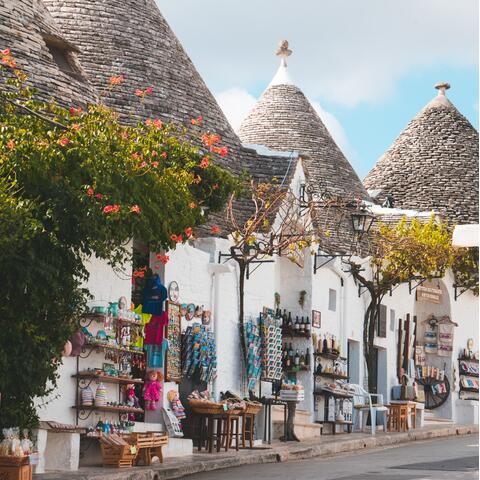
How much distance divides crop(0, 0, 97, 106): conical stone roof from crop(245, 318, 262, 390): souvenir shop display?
208 inches

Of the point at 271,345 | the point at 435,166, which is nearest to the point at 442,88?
the point at 435,166

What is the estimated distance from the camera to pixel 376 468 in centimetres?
1608

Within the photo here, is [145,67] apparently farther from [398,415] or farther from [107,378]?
[398,415]

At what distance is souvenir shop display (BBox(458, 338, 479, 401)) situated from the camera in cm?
3459

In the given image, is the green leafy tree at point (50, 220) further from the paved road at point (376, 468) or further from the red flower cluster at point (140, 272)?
the paved road at point (376, 468)

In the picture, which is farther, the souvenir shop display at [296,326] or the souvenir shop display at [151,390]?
the souvenir shop display at [296,326]

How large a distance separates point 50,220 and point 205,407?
5.51 metres

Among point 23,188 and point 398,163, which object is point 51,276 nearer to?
point 23,188

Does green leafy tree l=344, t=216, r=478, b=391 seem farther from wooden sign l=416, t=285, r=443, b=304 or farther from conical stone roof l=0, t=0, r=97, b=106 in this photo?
conical stone roof l=0, t=0, r=97, b=106

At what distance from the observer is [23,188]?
1401 cm

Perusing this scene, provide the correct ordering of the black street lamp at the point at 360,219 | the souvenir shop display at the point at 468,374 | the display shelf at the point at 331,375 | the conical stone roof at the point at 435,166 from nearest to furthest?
1. the black street lamp at the point at 360,219
2. the display shelf at the point at 331,375
3. the souvenir shop display at the point at 468,374
4. the conical stone roof at the point at 435,166

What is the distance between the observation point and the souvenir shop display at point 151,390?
18172 millimetres

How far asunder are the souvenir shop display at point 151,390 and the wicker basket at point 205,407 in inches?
27.9

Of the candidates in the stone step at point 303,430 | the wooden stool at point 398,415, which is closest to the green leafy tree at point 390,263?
the wooden stool at point 398,415
